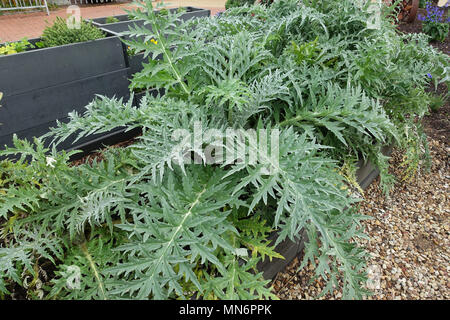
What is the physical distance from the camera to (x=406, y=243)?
215cm

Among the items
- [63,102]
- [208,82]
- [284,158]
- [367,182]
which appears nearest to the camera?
[284,158]

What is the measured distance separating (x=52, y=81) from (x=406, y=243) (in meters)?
3.06

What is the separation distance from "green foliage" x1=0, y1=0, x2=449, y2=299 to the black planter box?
3.90 ft

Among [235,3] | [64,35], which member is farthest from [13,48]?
[235,3]

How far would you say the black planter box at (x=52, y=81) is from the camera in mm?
2656

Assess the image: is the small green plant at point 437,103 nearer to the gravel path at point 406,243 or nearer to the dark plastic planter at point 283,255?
the gravel path at point 406,243

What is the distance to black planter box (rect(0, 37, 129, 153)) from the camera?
2656mm

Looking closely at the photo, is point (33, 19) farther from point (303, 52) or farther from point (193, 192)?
point (193, 192)

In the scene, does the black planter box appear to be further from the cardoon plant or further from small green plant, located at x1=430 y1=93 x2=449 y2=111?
the cardoon plant

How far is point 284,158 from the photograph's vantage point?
56.2 inches

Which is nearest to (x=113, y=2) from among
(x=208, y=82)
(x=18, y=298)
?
(x=208, y=82)

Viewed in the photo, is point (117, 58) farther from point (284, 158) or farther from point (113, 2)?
point (113, 2)

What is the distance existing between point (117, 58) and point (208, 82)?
1601 millimetres

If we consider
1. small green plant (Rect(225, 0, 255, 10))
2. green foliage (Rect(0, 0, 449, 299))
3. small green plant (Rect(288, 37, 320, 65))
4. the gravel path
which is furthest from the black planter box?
small green plant (Rect(225, 0, 255, 10))
